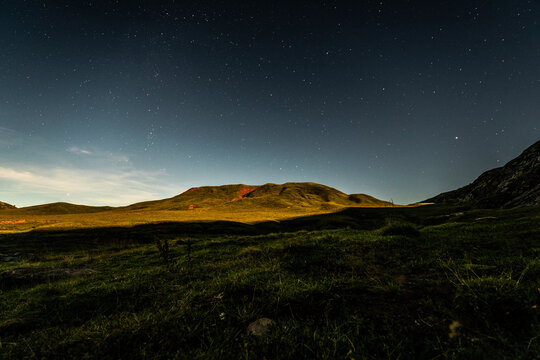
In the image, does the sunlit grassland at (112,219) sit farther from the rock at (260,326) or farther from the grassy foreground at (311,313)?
the rock at (260,326)

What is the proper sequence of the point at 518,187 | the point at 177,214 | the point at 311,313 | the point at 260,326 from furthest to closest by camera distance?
the point at 177,214 < the point at 518,187 < the point at 311,313 < the point at 260,326

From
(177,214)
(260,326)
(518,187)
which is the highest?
(518,187)

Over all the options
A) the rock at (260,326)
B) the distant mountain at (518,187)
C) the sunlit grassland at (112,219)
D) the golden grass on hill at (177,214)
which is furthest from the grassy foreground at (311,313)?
the golden grass on hill at (177,214)

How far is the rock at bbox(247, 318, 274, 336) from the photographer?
10.6ft

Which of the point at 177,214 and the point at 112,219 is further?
the point at 177,214

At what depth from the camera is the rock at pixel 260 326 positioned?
3.24 meters

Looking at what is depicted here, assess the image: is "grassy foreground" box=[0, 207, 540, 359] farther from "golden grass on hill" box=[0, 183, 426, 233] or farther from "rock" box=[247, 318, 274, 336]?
"golden grass on hill" box=[0, 183, 426, 233]

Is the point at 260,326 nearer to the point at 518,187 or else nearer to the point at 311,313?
the point at 311,313

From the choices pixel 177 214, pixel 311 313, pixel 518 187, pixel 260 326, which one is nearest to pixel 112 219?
pixel 177 214

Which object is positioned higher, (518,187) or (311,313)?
(518,187)

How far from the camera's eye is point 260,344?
293 centimetres

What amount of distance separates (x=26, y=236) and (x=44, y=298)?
42.7 metres

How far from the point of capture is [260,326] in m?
3.40

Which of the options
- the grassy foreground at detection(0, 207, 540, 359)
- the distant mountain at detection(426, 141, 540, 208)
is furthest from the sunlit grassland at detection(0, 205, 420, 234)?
the distant mountain at detection(426, 141, 540, 208)
